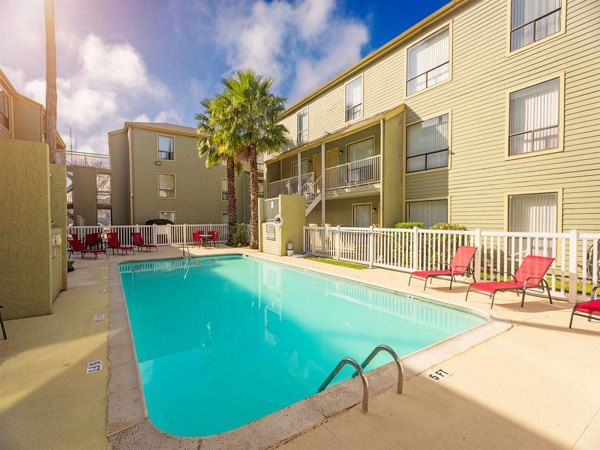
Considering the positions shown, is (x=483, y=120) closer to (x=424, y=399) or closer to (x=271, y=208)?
(x=271, y=208)

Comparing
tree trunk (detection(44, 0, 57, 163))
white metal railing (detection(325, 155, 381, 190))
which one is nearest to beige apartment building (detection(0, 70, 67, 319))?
tree trunk (detection(44, 0, 57, 163))

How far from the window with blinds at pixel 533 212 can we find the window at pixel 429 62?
19.1ft

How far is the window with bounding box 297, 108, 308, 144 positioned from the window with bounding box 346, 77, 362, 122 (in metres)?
3.72

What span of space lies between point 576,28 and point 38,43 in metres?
19.1

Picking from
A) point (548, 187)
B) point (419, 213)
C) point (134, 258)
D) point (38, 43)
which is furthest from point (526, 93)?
point (38, 43)

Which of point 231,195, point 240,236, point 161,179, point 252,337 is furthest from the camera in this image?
point 161,179

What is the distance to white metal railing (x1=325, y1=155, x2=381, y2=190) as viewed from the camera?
1325cm

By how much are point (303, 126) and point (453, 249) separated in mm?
13987

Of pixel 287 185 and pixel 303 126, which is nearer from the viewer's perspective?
pixel 287 185

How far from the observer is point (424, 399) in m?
2.82

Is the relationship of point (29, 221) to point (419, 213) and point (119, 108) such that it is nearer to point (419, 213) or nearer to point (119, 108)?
point (419, 213)

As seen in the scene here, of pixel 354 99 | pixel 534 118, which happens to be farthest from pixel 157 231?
pixel 534 118

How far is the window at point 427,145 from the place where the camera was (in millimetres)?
11902

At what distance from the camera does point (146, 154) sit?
72.6 feet
